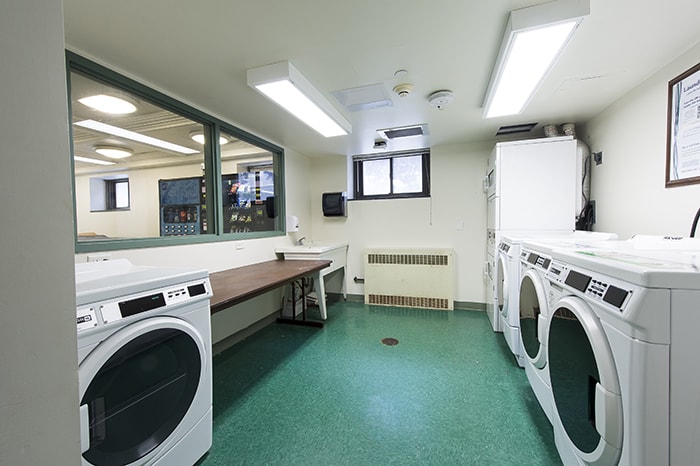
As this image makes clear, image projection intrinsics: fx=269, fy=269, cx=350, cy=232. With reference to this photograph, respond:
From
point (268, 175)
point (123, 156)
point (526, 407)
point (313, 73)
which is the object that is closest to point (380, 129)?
point (313, 73)

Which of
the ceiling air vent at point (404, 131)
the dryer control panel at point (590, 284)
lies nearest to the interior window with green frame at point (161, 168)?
the ceiling air vent at point (404, 131)

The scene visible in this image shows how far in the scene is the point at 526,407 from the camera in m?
1.77

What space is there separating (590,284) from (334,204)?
340cm

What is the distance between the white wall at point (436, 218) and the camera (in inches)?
143

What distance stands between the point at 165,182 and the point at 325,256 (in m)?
2.74

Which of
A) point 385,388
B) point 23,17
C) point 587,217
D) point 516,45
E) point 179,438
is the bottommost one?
point 385,388

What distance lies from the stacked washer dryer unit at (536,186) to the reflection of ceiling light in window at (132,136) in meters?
3.98

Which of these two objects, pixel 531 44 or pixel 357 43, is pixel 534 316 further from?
pixel 357 43

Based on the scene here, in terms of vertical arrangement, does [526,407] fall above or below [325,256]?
below

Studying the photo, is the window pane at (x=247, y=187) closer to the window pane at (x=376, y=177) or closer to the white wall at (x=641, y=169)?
the window pane at (x=376, y=177)

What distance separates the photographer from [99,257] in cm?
170

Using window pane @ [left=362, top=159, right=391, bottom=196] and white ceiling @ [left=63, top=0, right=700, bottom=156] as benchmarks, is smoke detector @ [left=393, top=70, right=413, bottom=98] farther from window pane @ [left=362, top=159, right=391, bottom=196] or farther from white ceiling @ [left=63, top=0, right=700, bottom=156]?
window pane @ [left=362, top=159, right=391, bottom=196]

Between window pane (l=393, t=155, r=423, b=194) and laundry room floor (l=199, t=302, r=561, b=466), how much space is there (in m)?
2.06

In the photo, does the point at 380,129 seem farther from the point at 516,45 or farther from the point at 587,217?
the point at 587,217
